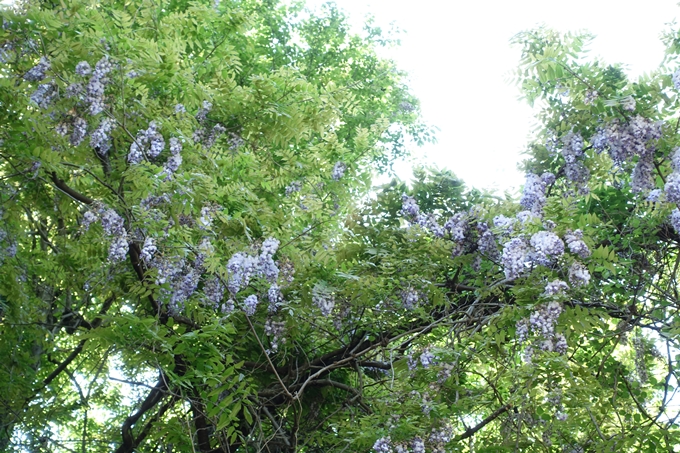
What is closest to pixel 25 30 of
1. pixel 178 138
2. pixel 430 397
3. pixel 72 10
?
pixel 72 10

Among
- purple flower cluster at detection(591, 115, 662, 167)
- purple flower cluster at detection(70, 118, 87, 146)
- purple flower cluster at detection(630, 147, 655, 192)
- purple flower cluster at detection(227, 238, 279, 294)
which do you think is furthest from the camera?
purple flower cluster at detection(227, 238, 279, 294)

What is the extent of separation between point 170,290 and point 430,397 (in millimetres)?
1703

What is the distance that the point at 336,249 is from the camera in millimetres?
4887

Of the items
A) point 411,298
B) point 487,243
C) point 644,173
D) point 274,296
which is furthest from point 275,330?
point 644,173

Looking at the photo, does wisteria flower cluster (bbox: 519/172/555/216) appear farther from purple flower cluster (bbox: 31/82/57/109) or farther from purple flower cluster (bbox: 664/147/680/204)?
purple flower cluster (bbox: 31/82/57/109)

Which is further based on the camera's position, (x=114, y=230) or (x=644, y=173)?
(x=114, y=230)

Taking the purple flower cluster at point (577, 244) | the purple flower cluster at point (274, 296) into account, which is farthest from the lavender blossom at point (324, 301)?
the purple flower cluster at point (577, 244)

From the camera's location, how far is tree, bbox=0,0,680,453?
12.8 ft

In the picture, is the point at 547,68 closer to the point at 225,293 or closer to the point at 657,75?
the point at 657,75

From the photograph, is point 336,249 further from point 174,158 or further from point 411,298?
point 174,158

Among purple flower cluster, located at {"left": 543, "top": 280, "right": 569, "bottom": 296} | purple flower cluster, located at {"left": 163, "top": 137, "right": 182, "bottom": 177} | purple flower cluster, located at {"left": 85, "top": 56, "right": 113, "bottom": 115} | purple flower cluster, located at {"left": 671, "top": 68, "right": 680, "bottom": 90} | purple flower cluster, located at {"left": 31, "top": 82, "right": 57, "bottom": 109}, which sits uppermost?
purple flower cluster, located at {"left": 31, "top": 82, "right": 57, "bottom": 109}

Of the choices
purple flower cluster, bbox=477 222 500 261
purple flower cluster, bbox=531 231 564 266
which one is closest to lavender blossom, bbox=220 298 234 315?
purple flower cluster, bbox=477 222 500 261

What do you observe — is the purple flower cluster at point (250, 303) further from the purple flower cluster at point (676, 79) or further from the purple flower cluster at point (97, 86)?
Answer: the purple flower cluster at point (676, 79)

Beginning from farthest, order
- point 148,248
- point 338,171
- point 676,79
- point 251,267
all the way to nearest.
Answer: point 338,171 → point 251,267 → point 148,248 → point 676,79
